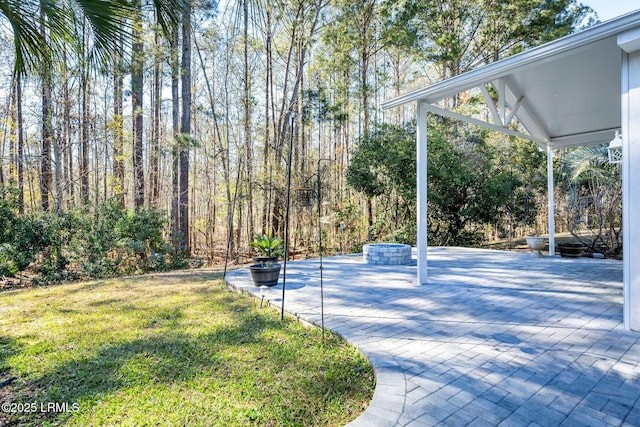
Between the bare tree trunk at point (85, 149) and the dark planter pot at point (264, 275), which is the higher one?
the bare tree trunk at point (85, 149)

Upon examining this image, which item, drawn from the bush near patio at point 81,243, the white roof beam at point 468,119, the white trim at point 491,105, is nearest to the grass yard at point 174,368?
the bush near patio at point 81,243

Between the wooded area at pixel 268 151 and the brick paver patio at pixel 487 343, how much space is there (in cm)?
330

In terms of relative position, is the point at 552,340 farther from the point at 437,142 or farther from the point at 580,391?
the point at 437,142

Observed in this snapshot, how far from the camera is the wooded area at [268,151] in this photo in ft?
23.7

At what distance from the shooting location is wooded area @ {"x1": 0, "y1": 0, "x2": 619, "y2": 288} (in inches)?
285

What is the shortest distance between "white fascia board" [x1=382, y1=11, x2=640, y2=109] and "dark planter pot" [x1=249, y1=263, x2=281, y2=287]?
298 cm

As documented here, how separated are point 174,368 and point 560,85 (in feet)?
18.4

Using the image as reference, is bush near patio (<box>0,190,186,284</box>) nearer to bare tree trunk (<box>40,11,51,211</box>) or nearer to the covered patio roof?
bare tree trunk (<box>40,11,51,211</box>)

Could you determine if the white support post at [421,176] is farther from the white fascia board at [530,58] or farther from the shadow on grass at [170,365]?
the shadow on grass at [170,365]

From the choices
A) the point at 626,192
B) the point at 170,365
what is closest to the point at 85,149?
the point at 170,365

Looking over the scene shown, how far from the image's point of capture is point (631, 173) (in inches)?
114

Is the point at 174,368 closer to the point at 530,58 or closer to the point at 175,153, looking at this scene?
the point at 530,58

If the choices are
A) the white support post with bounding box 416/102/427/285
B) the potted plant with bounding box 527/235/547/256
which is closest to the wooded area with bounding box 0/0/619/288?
the potted plant with bounding box 527/235/547/256

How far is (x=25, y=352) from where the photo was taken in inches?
113
